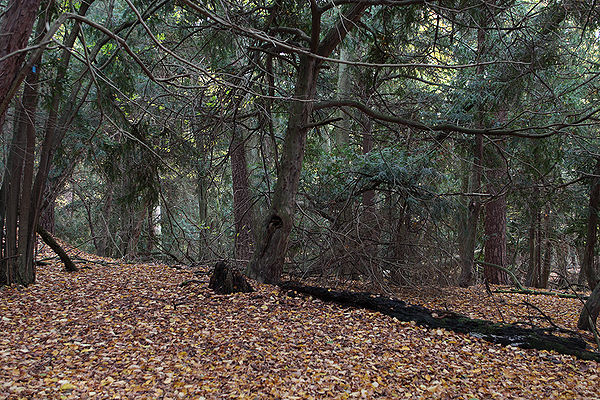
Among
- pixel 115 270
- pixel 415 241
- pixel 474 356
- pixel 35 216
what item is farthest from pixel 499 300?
pixel 35 216

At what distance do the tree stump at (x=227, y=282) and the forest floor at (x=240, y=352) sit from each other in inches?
4.9

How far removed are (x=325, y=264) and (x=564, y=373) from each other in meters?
3.08

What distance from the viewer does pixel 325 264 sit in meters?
5.99

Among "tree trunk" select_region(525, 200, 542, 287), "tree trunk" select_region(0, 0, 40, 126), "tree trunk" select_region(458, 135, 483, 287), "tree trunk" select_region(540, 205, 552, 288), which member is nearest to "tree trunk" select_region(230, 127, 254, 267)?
"tree trunk" select_region(458, 135, 483, 287)

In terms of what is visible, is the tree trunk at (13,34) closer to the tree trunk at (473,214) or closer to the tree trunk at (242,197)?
the tree trunk at (242,197)

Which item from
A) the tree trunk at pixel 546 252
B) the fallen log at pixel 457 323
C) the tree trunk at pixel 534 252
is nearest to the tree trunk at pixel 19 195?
the fallen log at pixel 457 323

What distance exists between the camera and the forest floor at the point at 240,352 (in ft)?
9.86

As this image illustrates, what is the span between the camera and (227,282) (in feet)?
16.6

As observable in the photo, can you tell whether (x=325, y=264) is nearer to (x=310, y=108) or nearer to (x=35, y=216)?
(x=310, y=108)

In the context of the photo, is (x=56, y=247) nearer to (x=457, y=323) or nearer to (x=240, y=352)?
(x=240, y=352)

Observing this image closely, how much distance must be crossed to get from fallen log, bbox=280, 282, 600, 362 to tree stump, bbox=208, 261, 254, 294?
516 millimetres

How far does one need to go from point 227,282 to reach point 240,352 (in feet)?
5.11

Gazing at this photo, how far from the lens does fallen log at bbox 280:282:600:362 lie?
159 inches

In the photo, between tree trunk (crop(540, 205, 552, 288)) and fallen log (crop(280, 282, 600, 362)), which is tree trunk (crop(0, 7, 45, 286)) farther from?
tree trunk (crop(540, 205, 552, 288))
